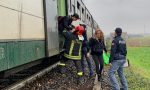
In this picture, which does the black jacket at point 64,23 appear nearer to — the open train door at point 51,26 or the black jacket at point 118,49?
the open train door at point 51,26

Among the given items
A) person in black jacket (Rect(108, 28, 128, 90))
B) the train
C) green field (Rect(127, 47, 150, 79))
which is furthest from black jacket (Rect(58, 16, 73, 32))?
green field (Rect(127, 47, 150, 79))

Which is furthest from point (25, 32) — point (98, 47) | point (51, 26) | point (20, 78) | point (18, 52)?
point (98, 47)

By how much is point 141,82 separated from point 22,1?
26.9ft

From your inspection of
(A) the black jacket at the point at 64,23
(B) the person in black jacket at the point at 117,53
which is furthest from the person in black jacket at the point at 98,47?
(B) the person in black jacket at the point at 117,53

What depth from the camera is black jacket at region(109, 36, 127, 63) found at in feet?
40.1

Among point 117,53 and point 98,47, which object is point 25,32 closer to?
point 117,53

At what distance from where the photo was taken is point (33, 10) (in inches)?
415

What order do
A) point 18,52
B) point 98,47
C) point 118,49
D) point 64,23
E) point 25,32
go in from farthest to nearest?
point 98,47 → point 64,23 → point 118,49 → point 25,32 → point 18,52

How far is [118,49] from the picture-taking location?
12.4 metres

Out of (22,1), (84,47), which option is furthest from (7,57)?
(84,47)

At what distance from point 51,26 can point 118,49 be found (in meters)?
2.11

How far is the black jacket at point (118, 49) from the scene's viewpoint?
1223 cm

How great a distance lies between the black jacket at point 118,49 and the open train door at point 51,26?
5.87ft

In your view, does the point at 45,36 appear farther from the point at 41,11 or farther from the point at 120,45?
the point at 120,45
